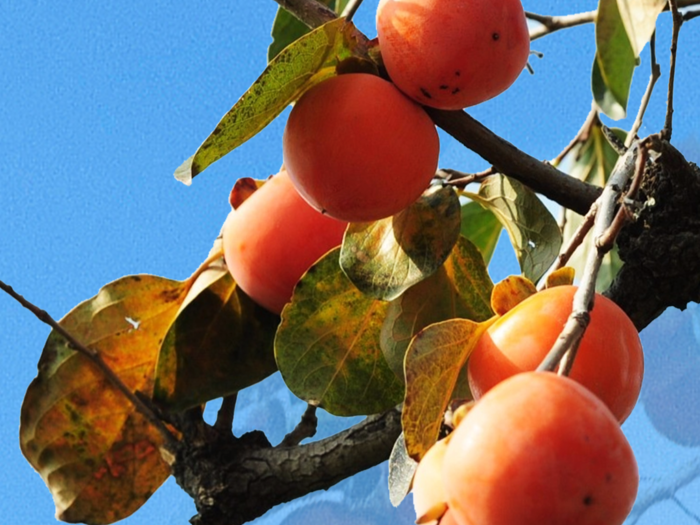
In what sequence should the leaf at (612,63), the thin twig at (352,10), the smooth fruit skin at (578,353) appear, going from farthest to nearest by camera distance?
the leaf at (612,63) → the thin twig at (352,10) → the smooth fruit skin at (578,353)

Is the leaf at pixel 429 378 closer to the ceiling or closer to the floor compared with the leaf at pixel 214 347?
closer to the floor

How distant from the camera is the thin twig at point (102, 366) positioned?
2.67 ft

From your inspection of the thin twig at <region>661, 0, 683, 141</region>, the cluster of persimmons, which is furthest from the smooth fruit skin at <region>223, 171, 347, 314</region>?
the thin twig at <region>661, 0, 683, 141</region>

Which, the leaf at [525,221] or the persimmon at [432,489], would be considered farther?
the leaf at [525,221]

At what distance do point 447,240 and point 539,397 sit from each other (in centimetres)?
28

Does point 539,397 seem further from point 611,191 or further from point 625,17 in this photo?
point 625,17

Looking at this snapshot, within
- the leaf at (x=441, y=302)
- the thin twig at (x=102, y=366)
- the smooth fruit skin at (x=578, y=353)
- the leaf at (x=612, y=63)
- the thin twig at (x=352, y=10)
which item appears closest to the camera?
the smooth fruit skin at (x=578, y=353)

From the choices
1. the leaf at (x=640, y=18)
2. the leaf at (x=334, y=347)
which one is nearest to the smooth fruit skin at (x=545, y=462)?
the leaf at (x=334, y=347)

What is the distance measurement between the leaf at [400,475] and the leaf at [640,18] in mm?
473

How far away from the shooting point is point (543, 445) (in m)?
0.38

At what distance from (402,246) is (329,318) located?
96 millimetres

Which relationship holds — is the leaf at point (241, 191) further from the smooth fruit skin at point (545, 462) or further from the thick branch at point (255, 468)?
the smooth fruit skin at point (545, 462)

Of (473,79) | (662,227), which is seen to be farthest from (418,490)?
(662,227)

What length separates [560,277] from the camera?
0.59 metres
